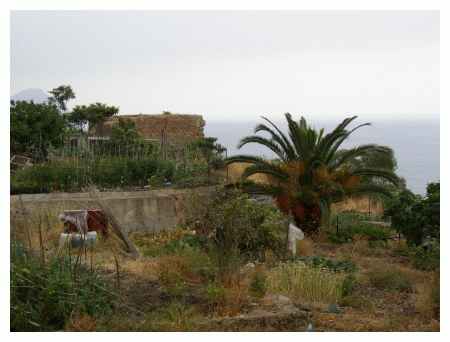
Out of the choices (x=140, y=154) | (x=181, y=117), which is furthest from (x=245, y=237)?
(x=181, y=117)

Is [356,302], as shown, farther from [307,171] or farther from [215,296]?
[307,171]

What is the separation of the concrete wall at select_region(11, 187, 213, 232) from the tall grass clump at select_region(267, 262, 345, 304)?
13.4 ft

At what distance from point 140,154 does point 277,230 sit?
222 inches

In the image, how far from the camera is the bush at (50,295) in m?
7.37

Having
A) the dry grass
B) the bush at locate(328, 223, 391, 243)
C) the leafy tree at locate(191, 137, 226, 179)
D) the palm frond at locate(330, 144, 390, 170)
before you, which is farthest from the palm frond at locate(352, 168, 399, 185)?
the leafy tree at locate(191, 137, 226, 179)

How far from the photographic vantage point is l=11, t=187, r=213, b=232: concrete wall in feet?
42.4

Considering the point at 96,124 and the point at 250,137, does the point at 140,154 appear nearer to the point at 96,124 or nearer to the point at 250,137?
the point at 250,137

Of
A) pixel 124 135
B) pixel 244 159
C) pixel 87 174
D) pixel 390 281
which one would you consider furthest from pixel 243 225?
pixel 124 135

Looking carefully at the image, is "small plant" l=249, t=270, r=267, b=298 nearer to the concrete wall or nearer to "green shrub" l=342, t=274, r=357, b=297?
"green shrub" l=342, t=274, r=357, b=297

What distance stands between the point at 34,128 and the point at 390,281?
12.7 metres

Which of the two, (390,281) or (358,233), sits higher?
(358,233)

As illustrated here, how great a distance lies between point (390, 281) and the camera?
10031mm

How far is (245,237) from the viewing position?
11.1m

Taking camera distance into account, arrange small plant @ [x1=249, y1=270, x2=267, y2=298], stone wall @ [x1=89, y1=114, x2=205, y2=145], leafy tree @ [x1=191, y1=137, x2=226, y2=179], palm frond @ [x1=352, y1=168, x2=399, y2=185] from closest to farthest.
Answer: small plant @ [x1=249, y1=270, x2=267, y2=298] → palm frond @ [x1=352, y1=168, x2=399, y2=185] → leafy tree @ [x1=191, y1=137, x2=226, y2=179] → stone wall @ [x1=89, y1=114, x2=205, y2=145]
